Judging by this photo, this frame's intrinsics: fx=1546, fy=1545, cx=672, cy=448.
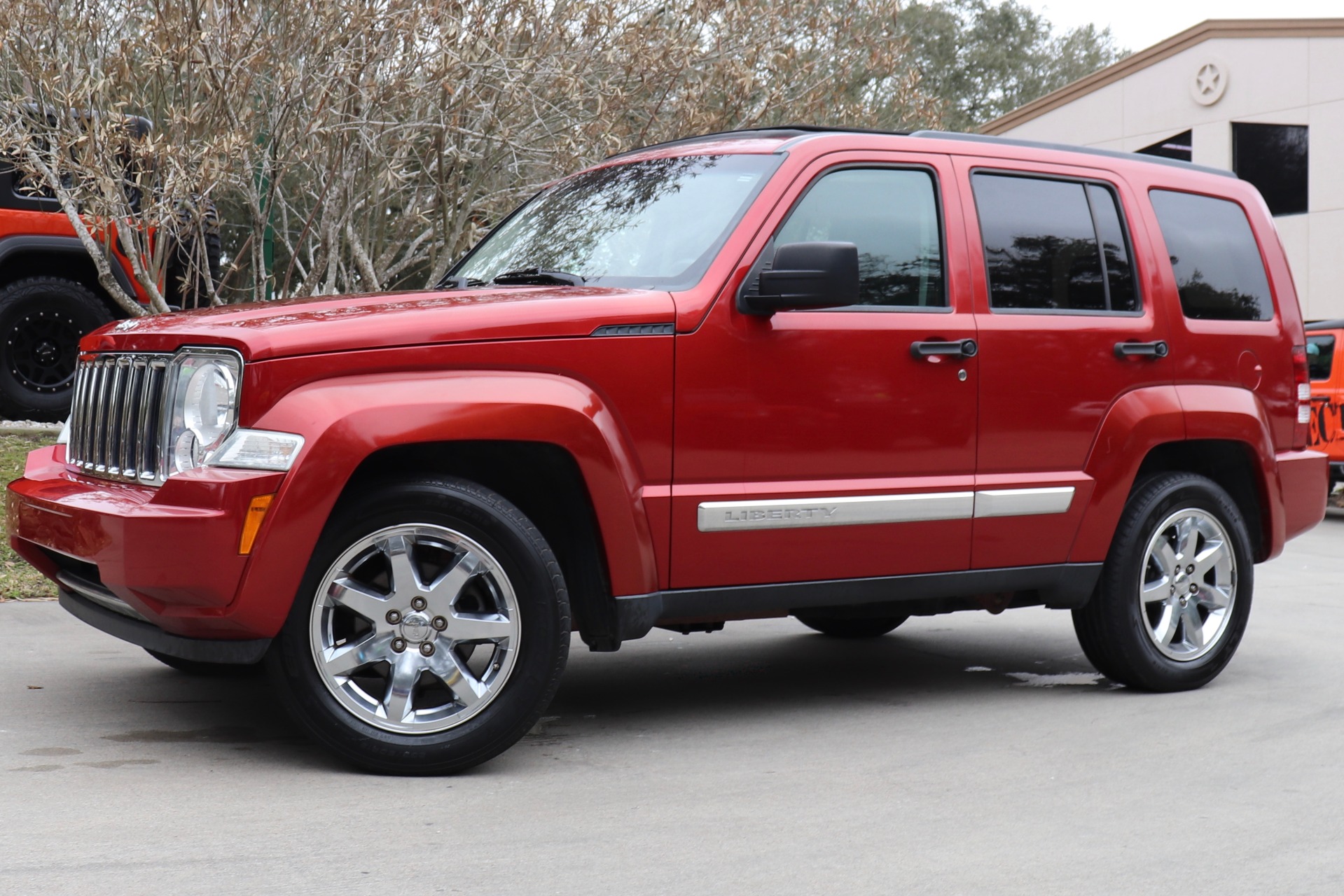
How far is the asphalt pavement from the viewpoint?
377 cm

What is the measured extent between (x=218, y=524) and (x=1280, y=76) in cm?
2395

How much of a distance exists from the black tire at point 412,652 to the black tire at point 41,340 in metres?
7.25

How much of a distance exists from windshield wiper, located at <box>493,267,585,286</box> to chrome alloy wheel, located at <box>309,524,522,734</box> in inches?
43.4

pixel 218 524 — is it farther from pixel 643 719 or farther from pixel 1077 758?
pixel 1077 758

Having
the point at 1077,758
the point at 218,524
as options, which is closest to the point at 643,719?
the point at 1077,758

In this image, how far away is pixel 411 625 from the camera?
460 cm

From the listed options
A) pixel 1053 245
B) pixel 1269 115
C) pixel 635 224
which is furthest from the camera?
pixel 1269 115

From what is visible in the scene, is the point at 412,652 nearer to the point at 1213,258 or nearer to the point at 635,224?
the point at 635,224

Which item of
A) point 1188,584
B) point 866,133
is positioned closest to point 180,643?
point 866,133

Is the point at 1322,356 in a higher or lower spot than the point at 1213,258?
lower

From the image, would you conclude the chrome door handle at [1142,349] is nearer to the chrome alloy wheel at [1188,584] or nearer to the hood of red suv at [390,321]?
the chrome alloy wheel at [1188,584]

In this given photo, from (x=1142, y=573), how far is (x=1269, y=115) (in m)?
21.2

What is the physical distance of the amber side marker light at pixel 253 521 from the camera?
14.0 ft

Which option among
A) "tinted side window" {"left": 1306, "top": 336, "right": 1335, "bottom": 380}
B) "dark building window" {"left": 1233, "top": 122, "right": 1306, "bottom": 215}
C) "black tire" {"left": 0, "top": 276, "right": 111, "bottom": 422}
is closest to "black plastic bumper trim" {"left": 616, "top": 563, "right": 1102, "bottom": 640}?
"black tire" {"left": 0, "top": 276, "right": 111, "bottom": 422}
